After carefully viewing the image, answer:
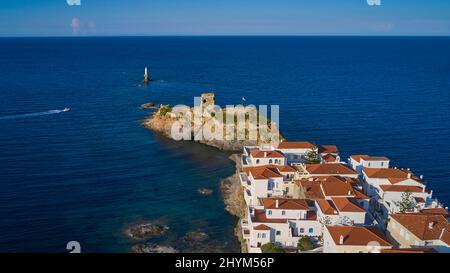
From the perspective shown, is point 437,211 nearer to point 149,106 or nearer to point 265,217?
point 265,217

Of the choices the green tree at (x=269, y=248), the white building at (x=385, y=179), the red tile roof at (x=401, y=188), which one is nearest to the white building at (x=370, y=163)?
the white building at (x=385, y=179)

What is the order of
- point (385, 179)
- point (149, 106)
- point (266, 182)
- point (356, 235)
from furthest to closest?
point (149, 106), point (385, 179), point (266, 182), point (356, 235)

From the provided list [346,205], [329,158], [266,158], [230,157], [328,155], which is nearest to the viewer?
[346,205]

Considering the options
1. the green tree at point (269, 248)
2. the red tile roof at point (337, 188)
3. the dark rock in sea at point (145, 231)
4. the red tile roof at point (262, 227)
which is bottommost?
the dark rock in sea at point (145, 231)

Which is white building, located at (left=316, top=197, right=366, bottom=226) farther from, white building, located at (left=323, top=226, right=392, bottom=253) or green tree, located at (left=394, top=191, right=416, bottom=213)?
green tree, located at (left=394, top=191, right=416, bottom=213)

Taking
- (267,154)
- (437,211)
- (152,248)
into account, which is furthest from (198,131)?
(437,211)

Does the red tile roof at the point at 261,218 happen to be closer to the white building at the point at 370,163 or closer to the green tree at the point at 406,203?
the green tree at the point at 406,203
